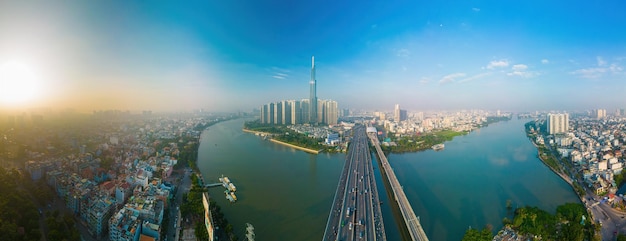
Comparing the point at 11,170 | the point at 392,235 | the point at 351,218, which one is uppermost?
the point at 11,170

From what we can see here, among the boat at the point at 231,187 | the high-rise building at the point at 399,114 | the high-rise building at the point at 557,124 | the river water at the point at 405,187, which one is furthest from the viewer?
the high-rise building at the point at 399,114

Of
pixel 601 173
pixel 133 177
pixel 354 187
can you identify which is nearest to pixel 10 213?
pixel 133 177

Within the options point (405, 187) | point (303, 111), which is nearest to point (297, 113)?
point (303, 111)

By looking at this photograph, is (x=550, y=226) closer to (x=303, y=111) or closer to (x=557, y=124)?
(x=557, y=124)

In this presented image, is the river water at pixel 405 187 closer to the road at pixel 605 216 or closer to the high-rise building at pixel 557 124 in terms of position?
the road at pixel 605 216

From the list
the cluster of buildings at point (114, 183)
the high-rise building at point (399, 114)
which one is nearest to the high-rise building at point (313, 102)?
the high-rise building at point (399, 114)

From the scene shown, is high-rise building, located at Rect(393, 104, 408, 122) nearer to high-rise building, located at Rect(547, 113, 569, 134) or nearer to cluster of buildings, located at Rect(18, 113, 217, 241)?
high-rise building, located at Rect(547, 113, 569, 134)

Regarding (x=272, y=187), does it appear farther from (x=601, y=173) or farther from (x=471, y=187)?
(x=601, y=173)
